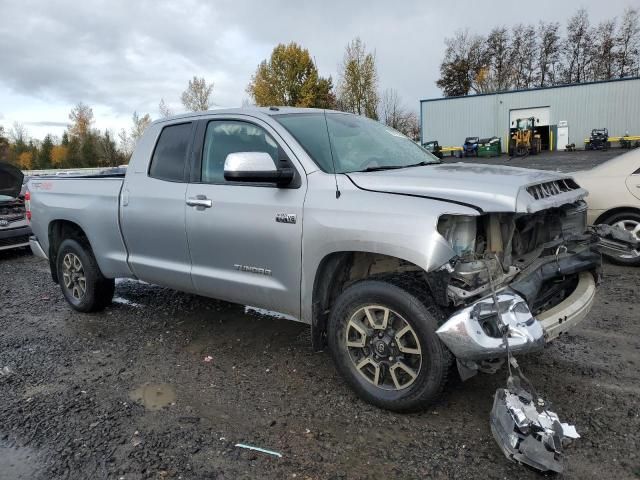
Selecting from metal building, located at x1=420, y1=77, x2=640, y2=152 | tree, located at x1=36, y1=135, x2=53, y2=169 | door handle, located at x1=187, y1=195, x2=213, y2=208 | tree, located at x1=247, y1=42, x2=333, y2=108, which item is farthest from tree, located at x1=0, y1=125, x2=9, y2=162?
door handle, located at x1=187, y1=195, x2=213, y2=208

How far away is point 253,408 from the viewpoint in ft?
11.2

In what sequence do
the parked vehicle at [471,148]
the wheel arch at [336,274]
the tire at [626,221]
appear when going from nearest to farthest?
the wheel arch at [336,274], the tire at [626,221], the parked vehicle at [471,148]

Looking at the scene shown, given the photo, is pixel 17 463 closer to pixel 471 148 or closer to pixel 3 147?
pixel 471 148

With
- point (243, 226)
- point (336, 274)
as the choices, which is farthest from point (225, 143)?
point (336, 274)

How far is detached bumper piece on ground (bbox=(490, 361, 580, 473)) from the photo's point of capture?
2.47 metres

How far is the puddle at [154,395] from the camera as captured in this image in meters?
3.52

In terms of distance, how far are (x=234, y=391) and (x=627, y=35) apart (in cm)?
6403

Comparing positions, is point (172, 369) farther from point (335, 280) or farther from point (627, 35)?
point (627, 35)

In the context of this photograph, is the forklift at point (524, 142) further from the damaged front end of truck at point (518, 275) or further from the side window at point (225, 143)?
the side window at point (225, 143)

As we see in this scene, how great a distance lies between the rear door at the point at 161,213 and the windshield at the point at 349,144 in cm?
108

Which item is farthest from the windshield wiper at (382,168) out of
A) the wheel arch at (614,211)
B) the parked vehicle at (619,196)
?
the wheel arch at (614,211)

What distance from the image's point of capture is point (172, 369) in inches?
160

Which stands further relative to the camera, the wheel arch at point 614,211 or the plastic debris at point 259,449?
the wheel arch at point 614,211

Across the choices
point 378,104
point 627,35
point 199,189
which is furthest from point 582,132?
point 199,189
